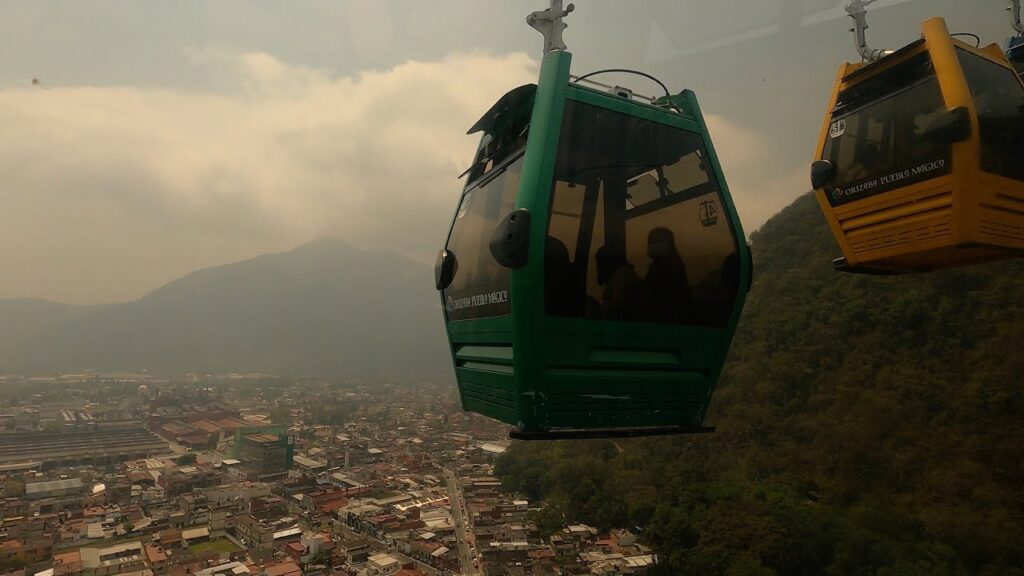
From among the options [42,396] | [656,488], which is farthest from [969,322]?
[42,396]

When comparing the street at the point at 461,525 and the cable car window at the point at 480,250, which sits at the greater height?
the cable car window at the point at 480,250

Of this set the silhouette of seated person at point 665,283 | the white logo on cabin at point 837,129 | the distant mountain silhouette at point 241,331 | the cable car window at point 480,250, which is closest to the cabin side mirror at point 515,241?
the cable car window at point 480,250

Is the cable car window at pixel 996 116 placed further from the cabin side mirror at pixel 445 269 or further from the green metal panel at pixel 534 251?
the cabin side mirror at pixel 445 269

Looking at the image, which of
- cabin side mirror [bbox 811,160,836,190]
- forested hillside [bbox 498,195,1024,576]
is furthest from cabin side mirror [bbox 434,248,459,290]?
forested hillside [bbox 498,195,1024,576]

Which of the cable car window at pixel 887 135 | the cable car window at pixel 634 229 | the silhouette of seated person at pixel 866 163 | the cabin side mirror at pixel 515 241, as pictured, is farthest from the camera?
the silhouette of seated person at pixel 866 163

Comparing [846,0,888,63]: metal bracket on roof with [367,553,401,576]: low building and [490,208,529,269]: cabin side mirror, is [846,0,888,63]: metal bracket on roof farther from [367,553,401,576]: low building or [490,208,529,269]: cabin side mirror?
[367,553,401,576]: low building

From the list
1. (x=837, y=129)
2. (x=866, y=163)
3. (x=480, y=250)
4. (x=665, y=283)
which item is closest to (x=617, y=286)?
(x=665, y=283)
